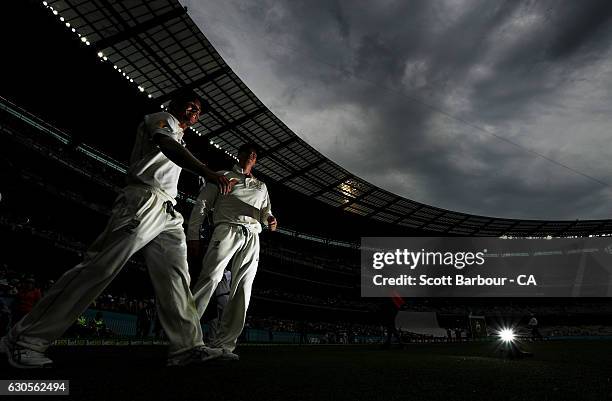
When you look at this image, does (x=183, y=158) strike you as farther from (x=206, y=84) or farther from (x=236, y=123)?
(x=236, y=123)

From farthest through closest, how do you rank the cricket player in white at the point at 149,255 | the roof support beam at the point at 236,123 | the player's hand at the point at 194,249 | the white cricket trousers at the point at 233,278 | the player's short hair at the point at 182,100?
the roof support beam at the point at 236,123
the white cricket trousers at the point at 233,278
the player's hand at the point at 194,249
the player's short hair at the point at 182,100
the cricket player in white at the point at 149,255

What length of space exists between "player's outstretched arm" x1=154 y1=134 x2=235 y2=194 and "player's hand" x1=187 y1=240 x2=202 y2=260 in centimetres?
106

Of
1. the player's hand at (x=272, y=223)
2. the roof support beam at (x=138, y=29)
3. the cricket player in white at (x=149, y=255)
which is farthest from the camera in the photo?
the roof support beam at (x=138, y=29)

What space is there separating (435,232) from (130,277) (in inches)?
1450

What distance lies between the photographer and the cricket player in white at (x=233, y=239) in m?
3.56

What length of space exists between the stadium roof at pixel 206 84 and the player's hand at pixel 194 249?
19.0 meters

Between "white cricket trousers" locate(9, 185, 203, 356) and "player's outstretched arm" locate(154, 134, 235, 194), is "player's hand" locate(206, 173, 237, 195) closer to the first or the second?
"player's outstretched arm" locate(154, 134, 235, 194)

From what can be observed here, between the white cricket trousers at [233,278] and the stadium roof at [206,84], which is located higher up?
the stadium roof at [206,84]

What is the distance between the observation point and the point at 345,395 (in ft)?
5.47

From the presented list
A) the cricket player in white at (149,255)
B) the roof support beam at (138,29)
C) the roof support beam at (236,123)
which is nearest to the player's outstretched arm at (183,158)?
the cricket player in white at (149,255)

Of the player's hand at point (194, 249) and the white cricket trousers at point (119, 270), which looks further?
the player's hand at point (194, 249)

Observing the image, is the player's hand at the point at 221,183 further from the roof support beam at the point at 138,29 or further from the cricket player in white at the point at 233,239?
the roof support beam at the point at 138,29

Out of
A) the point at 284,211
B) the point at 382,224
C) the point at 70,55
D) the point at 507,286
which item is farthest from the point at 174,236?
the point at 507,286

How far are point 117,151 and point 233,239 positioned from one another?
1149 inches
